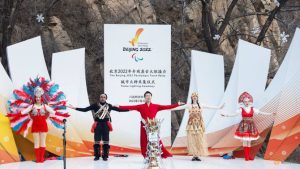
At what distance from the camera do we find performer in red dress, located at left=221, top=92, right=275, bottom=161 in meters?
10.7

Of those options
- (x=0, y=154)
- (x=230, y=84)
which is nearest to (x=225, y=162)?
(x=230, y=84)

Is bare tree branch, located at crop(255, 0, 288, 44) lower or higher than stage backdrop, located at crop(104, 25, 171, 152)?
higher

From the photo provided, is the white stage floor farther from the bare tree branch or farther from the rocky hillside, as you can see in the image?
the rocky hillside

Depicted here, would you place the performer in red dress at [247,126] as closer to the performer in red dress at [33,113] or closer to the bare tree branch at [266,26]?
the performer in red dress at [33,113]

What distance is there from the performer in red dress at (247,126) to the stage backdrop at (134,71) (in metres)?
1.83

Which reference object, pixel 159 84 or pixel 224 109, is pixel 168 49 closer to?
pixel 159 84

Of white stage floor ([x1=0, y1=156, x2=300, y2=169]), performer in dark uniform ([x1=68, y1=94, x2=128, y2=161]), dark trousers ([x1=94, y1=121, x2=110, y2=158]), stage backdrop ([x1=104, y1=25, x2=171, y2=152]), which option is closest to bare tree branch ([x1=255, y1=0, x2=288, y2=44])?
stage backdrop ([x1=104, y1=25, x2=171, y2=152])

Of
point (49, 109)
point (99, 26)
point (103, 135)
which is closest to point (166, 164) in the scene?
point (103, 135)

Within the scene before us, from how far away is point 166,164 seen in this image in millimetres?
10086

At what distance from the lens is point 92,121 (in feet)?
38.7

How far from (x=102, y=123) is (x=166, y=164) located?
1.71 metres

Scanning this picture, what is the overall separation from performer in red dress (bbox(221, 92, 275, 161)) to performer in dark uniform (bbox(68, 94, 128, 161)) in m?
2.74

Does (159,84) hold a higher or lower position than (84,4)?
lower

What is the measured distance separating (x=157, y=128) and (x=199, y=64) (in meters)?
3.05
